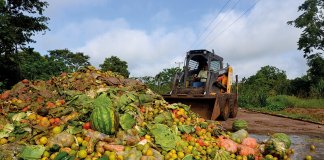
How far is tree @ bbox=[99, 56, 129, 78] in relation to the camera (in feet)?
161

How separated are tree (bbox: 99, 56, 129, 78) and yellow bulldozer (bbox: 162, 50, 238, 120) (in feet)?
113

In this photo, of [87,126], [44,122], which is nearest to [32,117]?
[44,122]

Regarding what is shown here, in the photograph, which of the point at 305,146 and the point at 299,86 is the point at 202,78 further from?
the point at 299,86

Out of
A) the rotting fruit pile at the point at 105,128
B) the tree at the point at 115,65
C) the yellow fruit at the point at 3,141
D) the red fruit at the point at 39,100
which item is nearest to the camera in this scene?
the rotting fruit pile at the point at 105,128

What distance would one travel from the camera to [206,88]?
13555mm

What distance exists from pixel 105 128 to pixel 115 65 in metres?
44.3

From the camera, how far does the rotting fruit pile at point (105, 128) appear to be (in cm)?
552

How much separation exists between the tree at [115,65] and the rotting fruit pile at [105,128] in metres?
40.5

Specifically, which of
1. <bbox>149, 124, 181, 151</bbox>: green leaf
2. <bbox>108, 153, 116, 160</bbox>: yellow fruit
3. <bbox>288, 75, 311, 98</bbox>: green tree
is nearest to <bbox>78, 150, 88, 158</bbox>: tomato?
<bbox>108, 153, 116, 160</bbox>: yellow fruit

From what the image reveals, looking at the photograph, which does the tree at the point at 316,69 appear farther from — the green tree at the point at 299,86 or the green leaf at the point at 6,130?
the green leaf at the point at 6,130

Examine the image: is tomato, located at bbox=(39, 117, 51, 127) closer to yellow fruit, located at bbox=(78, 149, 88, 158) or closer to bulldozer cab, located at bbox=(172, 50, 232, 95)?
yellow fruit, located at bbox=(78, 149, 88, 158)

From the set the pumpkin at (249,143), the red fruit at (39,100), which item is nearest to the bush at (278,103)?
the pumpkin at (249,143)

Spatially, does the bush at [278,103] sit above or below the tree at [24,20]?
below

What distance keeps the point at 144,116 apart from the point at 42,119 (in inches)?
83.6
